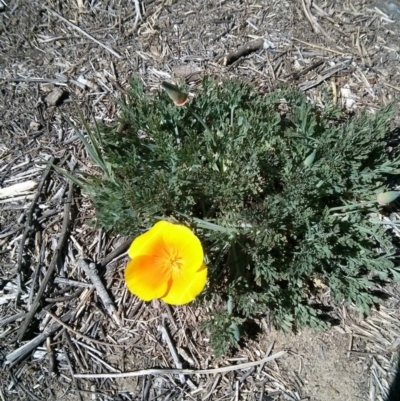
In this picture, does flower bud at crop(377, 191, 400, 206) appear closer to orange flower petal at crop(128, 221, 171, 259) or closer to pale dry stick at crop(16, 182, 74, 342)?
orange flower petal at crop(128, 221, 171, 259)

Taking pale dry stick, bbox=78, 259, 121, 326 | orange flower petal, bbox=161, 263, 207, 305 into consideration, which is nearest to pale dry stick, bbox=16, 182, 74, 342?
pale dry stick, bbox=78, 259, 121, 326

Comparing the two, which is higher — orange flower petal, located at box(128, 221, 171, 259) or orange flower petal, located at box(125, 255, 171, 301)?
orange flower petal, located at box(128, 221, 171, 259)

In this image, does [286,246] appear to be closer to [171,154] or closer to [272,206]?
[272,206]

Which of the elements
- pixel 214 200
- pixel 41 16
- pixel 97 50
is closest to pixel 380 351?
pixel 214 200

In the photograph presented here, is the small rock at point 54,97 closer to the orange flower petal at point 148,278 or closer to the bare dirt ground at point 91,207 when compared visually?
the bare dirt ground at point 91,207

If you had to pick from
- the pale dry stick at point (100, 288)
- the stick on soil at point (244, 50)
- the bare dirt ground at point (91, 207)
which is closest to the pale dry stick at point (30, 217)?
the bare dirt ground at point (91, 207)

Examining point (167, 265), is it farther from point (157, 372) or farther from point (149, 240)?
point (157, 372)
